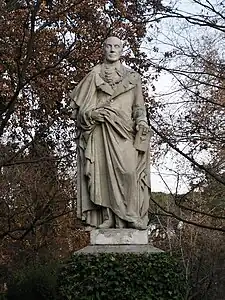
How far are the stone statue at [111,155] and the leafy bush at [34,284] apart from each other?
3258 mm

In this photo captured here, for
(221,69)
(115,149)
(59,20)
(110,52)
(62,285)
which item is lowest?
(62,285)

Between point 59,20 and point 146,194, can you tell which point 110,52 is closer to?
point 146,194

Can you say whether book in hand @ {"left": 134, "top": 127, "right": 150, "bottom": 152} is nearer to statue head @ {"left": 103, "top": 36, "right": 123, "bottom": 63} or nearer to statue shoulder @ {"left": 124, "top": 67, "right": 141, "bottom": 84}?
statue shoulder @ {"left": 124, "top": 67, "right": 141, "bottom": 84}

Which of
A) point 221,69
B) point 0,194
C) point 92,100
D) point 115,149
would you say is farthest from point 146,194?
point 0,194

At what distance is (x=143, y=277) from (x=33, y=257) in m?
11.2

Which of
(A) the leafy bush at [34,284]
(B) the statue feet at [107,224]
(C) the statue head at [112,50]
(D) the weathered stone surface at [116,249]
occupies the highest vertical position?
(C) the statue head at [112,50]

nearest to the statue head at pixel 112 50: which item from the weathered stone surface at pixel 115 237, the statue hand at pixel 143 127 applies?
the statue hand at pixel 143 127

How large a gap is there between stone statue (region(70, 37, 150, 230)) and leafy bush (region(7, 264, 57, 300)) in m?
3.26

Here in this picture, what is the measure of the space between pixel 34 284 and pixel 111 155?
475 centimetres

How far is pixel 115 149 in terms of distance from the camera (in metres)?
7.49

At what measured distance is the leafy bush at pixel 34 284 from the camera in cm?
→ 1085

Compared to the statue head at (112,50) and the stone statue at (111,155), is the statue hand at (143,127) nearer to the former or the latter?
the stone statue at (111,155)

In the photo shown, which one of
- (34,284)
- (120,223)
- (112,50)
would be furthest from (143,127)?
(34,284)

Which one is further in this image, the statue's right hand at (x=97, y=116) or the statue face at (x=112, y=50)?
the statue face at (x=112, y=50)
